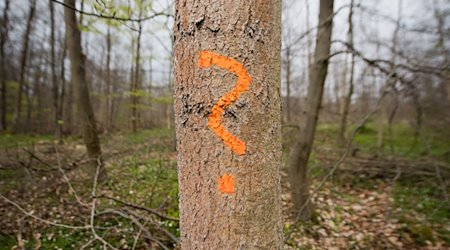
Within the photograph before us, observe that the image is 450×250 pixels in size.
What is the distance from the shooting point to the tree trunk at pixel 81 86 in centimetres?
502

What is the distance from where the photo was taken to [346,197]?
16.0ft

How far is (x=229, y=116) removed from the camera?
2.59ft

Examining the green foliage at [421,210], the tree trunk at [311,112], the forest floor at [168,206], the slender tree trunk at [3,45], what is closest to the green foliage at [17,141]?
the forest floor at [168,206]

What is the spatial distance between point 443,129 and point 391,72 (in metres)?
2.78

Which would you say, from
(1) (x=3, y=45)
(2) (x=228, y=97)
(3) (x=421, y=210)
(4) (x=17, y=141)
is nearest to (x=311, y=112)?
(3) (x=421, y=210)

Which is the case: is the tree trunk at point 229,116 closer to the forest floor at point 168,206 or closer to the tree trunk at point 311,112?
the forest floor at point 168,206

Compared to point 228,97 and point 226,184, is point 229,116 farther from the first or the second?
point 226,184

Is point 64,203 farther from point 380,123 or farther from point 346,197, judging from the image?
point 380,123

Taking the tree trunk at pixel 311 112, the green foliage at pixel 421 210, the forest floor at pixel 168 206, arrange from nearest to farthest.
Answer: the forest floor at pixel 168 206
the green foliage at pixel 421 210
the tree trunk at pixel 311 112

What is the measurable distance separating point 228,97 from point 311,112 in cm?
331

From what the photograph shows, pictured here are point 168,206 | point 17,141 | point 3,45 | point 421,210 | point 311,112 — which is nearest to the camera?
point 168,206

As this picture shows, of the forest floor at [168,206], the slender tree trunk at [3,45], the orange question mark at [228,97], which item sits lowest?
the forest floor at [168,206]

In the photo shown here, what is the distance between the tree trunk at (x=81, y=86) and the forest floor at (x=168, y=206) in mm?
386

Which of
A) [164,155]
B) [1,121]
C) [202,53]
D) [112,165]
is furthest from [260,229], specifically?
[1,121]
